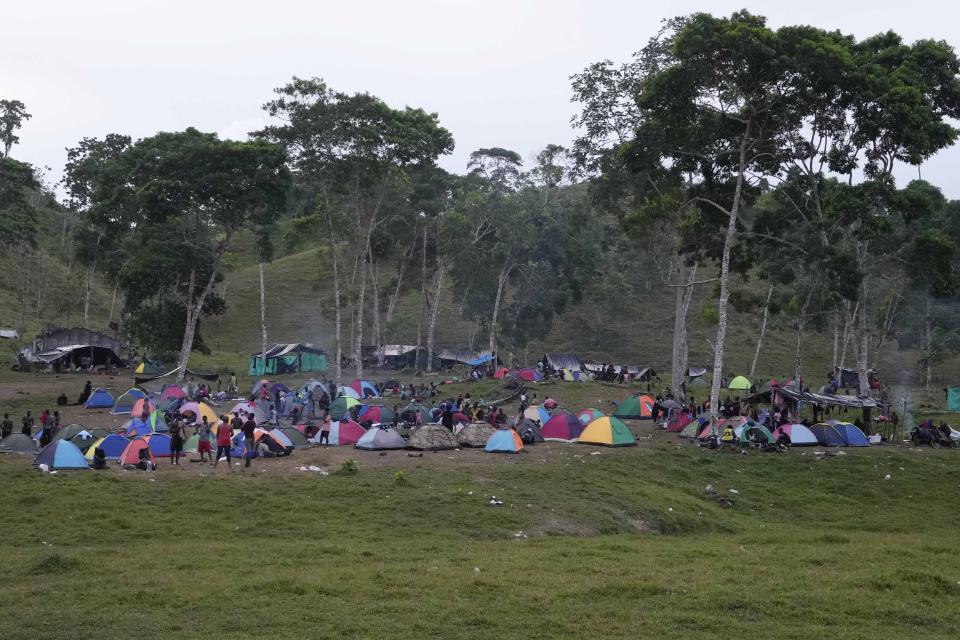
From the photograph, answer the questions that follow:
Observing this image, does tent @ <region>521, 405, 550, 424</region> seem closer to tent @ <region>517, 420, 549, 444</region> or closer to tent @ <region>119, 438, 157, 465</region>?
tent @ <region>517, 420, 549, 444</region>

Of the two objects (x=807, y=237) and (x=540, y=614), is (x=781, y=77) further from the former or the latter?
(x=540, y=614)

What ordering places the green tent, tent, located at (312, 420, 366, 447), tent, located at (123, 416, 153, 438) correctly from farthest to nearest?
the green tent, tent, located at (312, 420, 366, 447), tent, located at (123, 416, 153, 438)

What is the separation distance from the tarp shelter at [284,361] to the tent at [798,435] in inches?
1397

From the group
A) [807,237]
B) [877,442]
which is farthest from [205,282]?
[877,442]

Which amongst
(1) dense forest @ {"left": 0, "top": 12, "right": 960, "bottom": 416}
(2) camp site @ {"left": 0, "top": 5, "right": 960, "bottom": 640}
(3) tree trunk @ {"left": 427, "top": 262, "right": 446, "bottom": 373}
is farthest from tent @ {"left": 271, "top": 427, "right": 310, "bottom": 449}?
(3) tree trunk @ {"left": 427, "top": 262, "right": 446, "bottom": 373}

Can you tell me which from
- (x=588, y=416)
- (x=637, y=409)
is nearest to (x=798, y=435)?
(x=588, y=416)

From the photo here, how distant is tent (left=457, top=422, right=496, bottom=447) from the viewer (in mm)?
28047

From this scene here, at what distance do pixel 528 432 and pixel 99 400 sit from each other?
20851mm

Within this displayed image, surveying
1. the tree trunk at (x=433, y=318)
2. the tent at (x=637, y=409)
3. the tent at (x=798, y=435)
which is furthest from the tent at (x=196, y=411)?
the tree trunk at (x=433, y=318)

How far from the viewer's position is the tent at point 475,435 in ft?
92.0

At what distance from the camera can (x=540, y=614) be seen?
12.2 meters

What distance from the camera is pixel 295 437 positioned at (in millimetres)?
27797

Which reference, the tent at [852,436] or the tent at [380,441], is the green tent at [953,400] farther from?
the tent at [380,441]

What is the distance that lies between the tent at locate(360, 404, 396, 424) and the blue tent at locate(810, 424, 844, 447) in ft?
51.3
